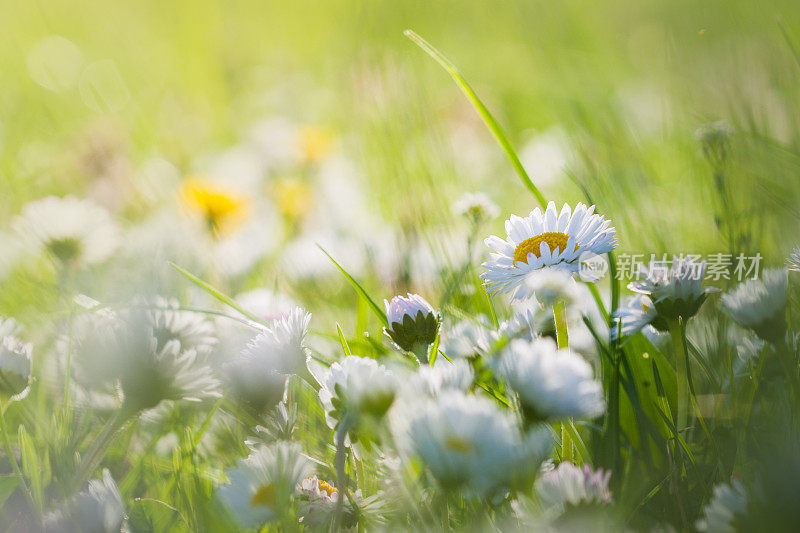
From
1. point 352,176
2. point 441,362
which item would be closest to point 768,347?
point 441,362

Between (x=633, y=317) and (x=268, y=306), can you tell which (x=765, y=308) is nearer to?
(x=633, y=317)

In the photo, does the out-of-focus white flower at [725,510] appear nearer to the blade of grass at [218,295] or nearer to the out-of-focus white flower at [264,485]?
the out-of-focus white flower at [264,485]

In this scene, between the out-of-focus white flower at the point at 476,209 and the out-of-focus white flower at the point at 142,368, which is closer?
the out-of-focus white flower at the point at 142,368

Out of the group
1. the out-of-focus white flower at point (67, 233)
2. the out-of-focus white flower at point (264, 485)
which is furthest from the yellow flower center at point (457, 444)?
the out-of-focus white flower at point (67, 233)

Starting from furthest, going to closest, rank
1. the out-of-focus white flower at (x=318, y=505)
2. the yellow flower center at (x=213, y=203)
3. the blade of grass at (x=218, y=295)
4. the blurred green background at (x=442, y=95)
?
the yellow flower center at (x=213, y=203)
the blurred green background at (x=442, y=95)
the blade of grass at (x=218, y=295)
the out-of-focus white flower at (x=318, y=505)

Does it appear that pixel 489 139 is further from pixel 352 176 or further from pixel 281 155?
pixel 281 155

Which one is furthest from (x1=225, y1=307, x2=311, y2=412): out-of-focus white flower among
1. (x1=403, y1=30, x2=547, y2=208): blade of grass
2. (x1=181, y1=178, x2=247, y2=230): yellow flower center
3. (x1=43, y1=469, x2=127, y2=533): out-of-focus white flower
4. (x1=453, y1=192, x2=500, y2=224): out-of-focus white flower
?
(x1=181, y1=178, x2=247, y2=230): yellow flower center

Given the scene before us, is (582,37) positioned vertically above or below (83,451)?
above
